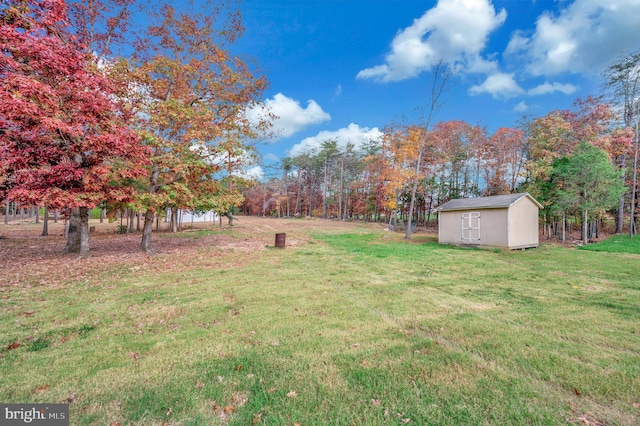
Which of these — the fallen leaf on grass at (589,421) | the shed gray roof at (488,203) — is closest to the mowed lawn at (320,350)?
the fallen leaf on grass at (589,421)

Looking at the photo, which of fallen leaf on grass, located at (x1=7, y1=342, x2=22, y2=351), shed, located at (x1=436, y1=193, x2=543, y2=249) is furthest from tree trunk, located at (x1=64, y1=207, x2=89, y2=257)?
shed, located at (x1=436, y1=193, x2=543, y2=249)

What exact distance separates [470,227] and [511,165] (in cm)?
1417

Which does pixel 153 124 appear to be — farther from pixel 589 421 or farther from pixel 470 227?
pixel 470 227

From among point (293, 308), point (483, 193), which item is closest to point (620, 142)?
point (483, 193)

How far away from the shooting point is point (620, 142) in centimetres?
1859

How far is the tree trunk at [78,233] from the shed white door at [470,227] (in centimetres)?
1814

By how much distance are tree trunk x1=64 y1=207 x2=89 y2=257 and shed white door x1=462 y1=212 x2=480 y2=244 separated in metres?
18.1

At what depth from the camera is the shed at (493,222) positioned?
545 inches

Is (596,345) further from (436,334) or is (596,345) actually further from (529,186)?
(529,186)

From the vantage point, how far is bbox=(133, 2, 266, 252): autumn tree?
9703 mm

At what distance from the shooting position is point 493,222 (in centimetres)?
1430

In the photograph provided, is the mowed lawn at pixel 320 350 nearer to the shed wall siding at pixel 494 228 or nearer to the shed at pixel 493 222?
the shed wall siding at pixel 494 228

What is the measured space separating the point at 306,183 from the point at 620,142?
3944 centimetres

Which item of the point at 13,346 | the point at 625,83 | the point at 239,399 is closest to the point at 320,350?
the point at 239,399
